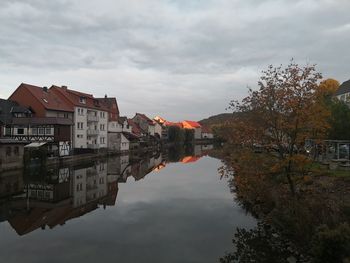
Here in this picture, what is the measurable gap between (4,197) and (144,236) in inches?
544

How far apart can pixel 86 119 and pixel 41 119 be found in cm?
1391

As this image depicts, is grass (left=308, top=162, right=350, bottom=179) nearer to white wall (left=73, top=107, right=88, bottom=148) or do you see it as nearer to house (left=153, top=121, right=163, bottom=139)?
white wall (left=73, top=107, right=88, bottom=148)

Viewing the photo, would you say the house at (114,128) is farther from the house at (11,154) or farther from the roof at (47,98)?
the house at (11,154)

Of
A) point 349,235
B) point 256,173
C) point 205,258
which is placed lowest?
point 205,258

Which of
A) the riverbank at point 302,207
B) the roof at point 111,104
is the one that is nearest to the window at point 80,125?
the roof at point 111,104

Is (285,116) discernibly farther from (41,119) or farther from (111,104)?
(111,104)

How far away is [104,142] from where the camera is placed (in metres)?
66.8

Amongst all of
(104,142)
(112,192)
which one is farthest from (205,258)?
(104,142)

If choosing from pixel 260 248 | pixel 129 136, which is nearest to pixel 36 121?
pixel 129 136

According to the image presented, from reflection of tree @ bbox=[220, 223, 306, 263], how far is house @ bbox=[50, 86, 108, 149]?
43.0 m

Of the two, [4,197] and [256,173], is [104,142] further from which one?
[256,173]

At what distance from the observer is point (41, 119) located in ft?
153

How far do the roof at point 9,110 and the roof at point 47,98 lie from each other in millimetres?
2541

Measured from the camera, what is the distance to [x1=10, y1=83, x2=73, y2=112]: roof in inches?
1988
